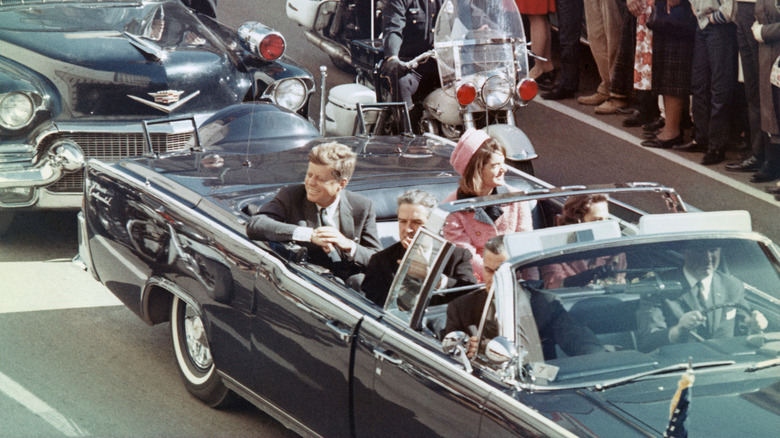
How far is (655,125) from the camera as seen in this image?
11133 millimetres

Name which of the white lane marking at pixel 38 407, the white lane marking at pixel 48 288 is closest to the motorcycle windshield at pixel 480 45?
the white lane marking at pixel 48 288

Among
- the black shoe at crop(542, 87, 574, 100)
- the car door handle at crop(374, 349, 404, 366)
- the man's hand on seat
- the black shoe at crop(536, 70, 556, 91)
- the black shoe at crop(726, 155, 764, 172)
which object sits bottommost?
the black shoe at crop(726, 155, 764, 172)

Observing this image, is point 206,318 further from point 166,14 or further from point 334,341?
point 166,14

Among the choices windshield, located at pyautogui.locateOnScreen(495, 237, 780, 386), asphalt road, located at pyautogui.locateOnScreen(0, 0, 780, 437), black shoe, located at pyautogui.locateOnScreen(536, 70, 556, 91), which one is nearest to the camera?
windshield, located at pyautogui.locateOnScreen(495, 237, 780, 386)

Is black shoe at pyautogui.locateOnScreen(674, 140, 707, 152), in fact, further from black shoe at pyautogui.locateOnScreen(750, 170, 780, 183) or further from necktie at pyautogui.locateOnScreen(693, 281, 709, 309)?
necktie at pyautogui.locateOnScreen(693, 281, 709, 309)

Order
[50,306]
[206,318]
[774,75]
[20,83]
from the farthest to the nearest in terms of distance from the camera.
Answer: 1. [774,75]
2. [20,83]
3. [50,306]
4. [206,318]

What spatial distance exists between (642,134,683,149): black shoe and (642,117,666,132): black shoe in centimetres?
32

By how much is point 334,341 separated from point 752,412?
1.68 meters

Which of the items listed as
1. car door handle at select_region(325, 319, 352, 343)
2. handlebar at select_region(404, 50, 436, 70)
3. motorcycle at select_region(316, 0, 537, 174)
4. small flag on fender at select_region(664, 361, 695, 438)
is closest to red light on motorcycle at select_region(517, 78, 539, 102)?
motorcycle at select_region(316, 0, 537, 174)

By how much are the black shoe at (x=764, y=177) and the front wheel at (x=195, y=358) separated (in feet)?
19.1

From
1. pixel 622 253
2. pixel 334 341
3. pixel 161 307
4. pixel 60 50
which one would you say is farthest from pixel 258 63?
pixel 622 253

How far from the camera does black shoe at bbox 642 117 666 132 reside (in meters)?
11.1

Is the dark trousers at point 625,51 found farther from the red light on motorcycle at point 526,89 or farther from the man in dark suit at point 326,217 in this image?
the man in dark suit at point 326,217

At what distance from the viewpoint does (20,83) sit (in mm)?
7805
